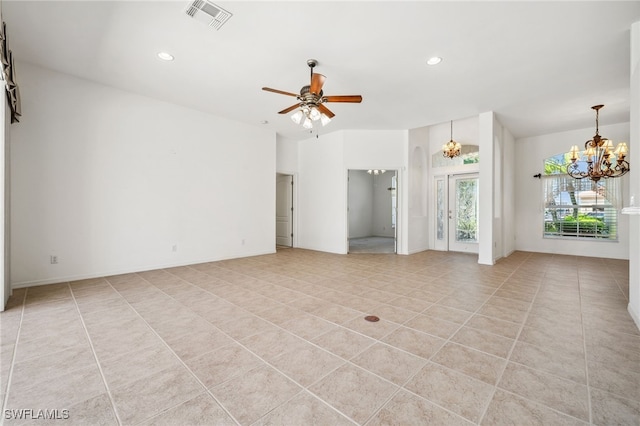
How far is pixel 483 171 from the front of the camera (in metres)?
5.75

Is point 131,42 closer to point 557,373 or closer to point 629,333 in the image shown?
point 557,373

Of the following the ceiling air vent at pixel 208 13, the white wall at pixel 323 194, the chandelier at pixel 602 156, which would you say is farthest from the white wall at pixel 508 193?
the ceiling air vent at pixel 208 13

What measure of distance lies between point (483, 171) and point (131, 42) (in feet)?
20.3

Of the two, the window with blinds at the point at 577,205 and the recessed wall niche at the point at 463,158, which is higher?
the recessed wall niche at the point at 463,158

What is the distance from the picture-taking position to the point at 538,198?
7.56 m

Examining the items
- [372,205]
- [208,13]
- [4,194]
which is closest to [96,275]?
[4,194]

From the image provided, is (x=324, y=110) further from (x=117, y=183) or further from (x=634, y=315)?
(x=634, y=315)

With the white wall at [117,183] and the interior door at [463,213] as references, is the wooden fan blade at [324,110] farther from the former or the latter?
the interior door at [463,213]

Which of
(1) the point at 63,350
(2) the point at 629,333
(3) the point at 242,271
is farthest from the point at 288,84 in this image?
(2) the point at 629,333

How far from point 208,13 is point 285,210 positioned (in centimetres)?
592

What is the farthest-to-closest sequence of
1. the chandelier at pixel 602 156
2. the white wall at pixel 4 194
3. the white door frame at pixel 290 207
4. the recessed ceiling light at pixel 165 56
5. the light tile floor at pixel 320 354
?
the white door frame at pixel 290 207 → the chandelier at pixel 602 156 → the recessed ceiling light at pixel 165 56 → the white wall at pixel 4 194 → the light tile floor at pixel 320 354

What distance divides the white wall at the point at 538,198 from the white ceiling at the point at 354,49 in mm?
1812

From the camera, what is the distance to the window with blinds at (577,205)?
662 centimetres

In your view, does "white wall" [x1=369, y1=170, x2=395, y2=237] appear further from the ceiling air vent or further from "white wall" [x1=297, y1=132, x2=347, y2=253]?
the ceiling air vent
